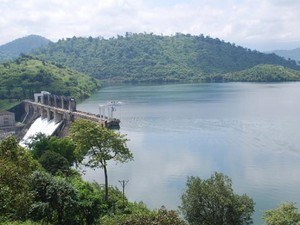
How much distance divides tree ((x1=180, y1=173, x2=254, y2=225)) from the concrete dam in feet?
143

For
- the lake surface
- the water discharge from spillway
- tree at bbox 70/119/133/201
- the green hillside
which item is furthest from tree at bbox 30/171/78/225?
the green hillside

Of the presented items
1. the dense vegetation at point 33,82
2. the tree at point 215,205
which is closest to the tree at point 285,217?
the tree at point 215,205

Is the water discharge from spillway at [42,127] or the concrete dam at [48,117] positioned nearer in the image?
the water discharge from spillway at [42,127]

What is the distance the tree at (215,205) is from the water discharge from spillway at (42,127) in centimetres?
4629

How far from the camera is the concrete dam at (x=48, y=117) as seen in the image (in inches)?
2709

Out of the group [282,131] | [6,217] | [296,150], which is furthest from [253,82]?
[6,217]

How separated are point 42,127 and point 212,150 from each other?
3367 centimetres

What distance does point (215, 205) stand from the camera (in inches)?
864

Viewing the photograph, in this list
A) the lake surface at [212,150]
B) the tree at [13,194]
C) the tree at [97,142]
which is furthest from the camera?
the lake surface at [212,150]

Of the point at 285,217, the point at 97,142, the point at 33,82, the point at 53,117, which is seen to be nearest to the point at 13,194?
the point at 97,142

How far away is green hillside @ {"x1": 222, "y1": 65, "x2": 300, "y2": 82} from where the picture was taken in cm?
17638

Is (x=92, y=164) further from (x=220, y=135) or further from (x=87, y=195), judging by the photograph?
(x=220, y=135)

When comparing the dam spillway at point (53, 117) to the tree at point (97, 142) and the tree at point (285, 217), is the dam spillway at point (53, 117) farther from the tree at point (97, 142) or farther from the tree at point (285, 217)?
the tree at point (285, 217)

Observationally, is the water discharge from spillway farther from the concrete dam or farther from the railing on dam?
the railing on dam
